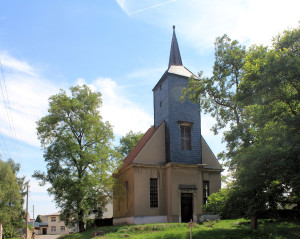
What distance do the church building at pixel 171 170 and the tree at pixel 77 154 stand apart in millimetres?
2580

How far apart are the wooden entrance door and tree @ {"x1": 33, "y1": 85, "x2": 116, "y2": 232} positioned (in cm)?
675

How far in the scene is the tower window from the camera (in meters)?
25.1

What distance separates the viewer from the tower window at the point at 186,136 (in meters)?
25.1

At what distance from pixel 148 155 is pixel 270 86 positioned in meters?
13.1

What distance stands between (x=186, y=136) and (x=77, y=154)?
32.5 ft

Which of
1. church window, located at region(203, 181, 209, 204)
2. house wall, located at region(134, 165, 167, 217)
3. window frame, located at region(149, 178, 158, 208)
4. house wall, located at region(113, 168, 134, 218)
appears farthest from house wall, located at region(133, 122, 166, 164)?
church window, located at region(203, 181, 209, 204)

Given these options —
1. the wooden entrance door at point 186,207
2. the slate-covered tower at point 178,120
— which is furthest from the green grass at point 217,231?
the slate-covered tower at point 178,120

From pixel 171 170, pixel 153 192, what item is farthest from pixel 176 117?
pixel 153 192

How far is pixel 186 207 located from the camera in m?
23.5

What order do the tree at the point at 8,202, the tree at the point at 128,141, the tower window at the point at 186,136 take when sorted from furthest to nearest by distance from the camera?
the tree at the point at 128,141 → the tree at the point at 8,202 → the tower window at the point at 186,136

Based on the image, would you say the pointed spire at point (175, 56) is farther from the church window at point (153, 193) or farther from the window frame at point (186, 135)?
the church window at point (153, 193)

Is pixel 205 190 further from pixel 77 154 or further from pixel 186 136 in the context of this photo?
pixel 77 154

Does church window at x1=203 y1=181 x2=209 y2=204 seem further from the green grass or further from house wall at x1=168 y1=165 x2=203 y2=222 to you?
the green grass

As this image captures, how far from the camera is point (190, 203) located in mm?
23719
